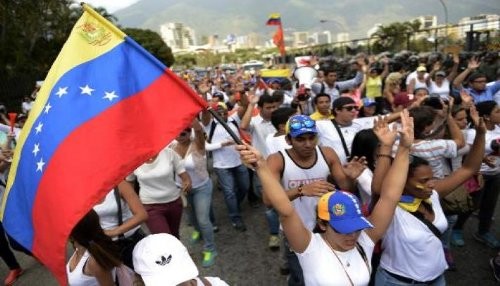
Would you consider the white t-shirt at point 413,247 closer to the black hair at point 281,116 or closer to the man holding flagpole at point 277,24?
the black hair at point 281,116

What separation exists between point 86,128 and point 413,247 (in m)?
2.04

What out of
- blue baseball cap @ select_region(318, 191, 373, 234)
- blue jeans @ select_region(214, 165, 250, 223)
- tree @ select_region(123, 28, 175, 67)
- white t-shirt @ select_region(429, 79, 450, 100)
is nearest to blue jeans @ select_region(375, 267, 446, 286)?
blue baseball cap @ select_region(318, 191, 373, 234)

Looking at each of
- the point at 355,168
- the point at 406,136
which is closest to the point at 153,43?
the point at 355,168

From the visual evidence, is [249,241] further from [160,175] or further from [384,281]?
[384,281]

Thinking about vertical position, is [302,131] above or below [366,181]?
above

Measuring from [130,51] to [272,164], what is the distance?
4.62 feet

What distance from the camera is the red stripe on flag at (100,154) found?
1981 mm

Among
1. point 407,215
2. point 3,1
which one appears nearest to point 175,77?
point 407,215

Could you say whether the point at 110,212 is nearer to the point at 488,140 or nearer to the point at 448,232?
the point at 448,232

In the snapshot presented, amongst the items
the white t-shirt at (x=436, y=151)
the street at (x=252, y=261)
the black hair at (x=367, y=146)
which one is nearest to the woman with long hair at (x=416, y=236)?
the black hair at (x=367, y=146)

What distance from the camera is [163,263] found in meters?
1.84

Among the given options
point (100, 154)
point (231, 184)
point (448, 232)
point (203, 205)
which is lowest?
point (448, 232)

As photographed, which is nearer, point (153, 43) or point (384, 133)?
point (384, 133)

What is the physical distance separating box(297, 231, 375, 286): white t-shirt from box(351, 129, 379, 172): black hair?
1.16 m
